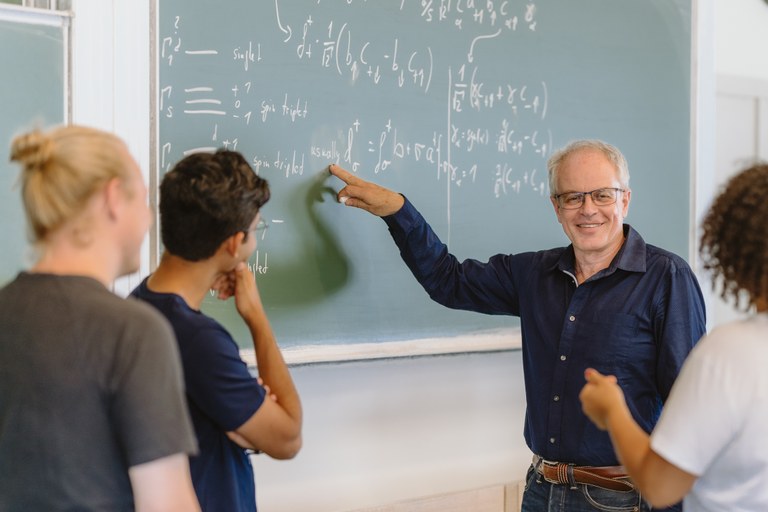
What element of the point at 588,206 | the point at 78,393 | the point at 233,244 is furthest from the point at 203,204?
the point at 588,206

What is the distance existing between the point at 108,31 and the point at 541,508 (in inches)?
56.5

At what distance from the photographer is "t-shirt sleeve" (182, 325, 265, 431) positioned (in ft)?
4.24

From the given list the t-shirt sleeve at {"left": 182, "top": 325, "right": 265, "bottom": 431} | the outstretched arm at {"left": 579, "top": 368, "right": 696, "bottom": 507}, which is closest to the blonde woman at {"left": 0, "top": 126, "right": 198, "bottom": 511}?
the t-shirt sleeve at {"left": 182, "top": 325, "right": 265, "bottom": 431}

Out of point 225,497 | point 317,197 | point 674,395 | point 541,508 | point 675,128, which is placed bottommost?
point 541,508

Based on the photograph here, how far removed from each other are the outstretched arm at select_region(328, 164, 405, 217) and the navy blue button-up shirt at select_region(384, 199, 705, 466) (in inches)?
1.1

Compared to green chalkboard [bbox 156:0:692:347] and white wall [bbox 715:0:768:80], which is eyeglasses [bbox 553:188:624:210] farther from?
white wall [bbox 715:0:768:80]

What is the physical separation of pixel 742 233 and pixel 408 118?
114 cm

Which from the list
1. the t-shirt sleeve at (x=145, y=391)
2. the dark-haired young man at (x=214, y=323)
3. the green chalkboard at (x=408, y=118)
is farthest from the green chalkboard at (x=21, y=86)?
the t-shirt sleeve at (x=145, y=391)

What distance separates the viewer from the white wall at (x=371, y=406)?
5.85ft

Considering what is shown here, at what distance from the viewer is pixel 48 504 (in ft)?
3.46

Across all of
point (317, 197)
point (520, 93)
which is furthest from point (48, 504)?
point (520, 93)

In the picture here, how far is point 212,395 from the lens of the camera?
4.25 feet

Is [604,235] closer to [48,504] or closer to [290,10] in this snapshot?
[290,10]

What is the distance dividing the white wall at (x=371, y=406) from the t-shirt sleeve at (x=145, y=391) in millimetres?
827
